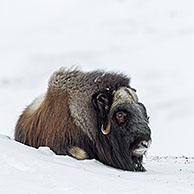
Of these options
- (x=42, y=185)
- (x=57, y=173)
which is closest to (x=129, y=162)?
(x=57, y=173)

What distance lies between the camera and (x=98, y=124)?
6.11 meters

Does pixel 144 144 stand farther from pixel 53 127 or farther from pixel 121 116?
pixel 53 127

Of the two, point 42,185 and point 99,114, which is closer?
point 42,185

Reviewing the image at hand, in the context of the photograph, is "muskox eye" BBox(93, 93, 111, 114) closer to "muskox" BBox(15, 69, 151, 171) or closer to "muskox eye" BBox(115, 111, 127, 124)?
"muskox" BBox(15, 69, 151, 171)

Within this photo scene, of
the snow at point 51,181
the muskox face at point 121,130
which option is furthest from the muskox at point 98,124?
the snow at point 51,181

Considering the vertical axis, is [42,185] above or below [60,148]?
below

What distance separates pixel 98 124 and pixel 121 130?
0.21 meters

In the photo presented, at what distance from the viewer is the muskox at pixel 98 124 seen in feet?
19.8

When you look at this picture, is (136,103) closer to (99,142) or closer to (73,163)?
(99,142)

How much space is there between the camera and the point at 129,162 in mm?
6098

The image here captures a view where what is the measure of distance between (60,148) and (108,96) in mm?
622

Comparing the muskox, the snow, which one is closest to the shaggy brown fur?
the muskox

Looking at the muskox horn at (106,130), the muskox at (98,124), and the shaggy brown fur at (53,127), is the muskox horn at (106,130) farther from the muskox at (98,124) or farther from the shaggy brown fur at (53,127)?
the shaggy brown fur at (53,127)

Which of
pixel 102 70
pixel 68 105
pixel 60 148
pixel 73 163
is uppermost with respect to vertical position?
pixel 102 70
